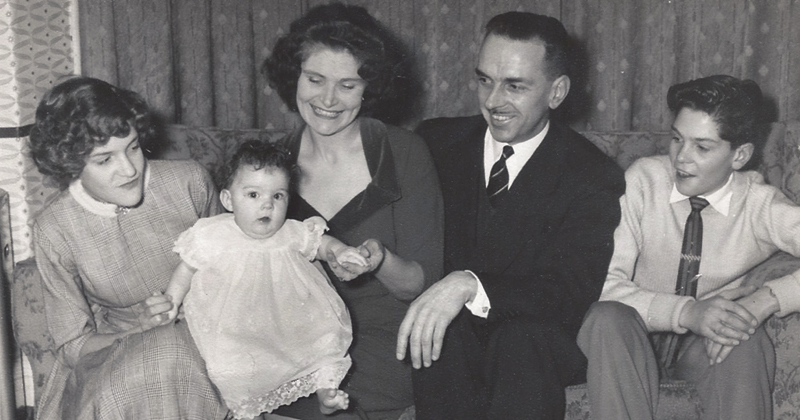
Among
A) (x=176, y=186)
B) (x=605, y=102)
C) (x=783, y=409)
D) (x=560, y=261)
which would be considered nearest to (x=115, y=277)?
(x=176, y=186)

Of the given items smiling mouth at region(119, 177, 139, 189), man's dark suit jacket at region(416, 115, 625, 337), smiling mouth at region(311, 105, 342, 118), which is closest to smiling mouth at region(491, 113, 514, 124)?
man's dark suit jacket at region(416, 115, 625, 337)

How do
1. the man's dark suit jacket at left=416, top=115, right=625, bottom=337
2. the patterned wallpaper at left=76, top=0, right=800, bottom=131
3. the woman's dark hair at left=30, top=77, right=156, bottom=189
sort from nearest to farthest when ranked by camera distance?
the woman's dark hair at left=30, top=77, right=156, bottom=189 → the man's dark suit jacket at left=416, top=115, right=625, bottom=337 → the patterned wallpaper at left=76, top=0, right=800, bottom=131

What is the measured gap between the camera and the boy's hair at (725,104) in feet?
7.72

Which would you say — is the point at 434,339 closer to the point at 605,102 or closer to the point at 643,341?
the point at 643,341

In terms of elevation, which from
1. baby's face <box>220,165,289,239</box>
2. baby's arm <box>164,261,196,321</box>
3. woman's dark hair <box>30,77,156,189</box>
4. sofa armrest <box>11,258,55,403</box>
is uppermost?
woman's dark hair <box>30,77,156,189</box>

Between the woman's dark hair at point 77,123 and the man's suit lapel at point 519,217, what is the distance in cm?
110

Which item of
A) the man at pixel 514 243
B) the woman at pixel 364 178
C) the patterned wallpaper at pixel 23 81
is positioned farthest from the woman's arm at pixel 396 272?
the patterned wallpaper at pixel 23 81

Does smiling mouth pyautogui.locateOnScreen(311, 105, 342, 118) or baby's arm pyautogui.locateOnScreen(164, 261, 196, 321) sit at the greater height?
smiling mouth pyautogui.locateOnScreen(311, 105, 342, 118)

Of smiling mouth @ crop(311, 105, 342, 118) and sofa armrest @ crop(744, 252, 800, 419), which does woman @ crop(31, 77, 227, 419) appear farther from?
sofa armrest @ crop(744, 252, 800, 419)

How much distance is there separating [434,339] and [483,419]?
281mm

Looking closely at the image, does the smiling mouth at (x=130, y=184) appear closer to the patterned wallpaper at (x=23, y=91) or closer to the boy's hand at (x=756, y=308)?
the patterned wallpaper at (x=23, y=91)

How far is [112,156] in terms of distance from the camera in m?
2.19

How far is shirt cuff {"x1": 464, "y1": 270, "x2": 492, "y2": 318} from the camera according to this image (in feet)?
7.07

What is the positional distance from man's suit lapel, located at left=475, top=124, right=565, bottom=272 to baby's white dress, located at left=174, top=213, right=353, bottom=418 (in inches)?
20.9
